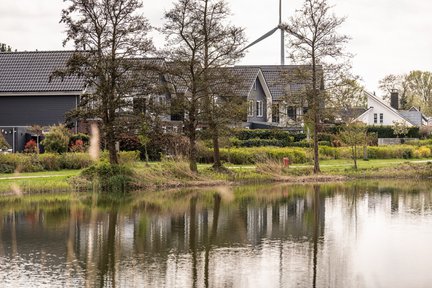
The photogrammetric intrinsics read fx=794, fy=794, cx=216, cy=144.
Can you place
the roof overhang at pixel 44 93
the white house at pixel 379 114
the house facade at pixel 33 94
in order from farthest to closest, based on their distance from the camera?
the white house at pixel 379 114 → the roof overhang at pixel 44 93 → the house facade at pixel 33 94

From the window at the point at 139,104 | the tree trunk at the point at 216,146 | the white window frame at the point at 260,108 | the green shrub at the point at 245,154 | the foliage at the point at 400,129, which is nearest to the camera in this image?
the window at the point at 139,104

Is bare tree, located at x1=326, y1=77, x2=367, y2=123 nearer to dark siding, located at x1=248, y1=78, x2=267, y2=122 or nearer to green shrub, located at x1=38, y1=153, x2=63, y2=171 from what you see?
green shrub, located at x1=38, y1=153, x2=63, y2=171

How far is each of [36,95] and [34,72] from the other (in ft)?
7.00

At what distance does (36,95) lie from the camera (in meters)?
54.1

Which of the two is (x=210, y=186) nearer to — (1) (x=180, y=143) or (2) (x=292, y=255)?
(1) (x=180, y=143)

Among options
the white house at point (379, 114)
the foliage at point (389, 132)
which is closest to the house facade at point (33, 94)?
the foliage at point (389, 132)

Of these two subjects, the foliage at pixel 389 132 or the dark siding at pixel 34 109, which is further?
the foliage at pixel 389 132

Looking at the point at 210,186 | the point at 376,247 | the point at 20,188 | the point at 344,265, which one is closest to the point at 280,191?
the point at 210,186

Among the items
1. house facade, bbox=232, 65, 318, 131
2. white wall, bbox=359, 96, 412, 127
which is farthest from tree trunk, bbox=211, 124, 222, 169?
white wall, bbox=359, 96, 412, 127

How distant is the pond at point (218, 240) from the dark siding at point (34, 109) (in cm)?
1951

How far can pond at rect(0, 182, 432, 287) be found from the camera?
18109 millimetres

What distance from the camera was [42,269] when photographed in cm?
1888

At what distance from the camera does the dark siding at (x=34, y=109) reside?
53969 millimetres

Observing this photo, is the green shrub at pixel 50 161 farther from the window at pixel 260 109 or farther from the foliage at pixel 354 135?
the window at pixel 260 109
